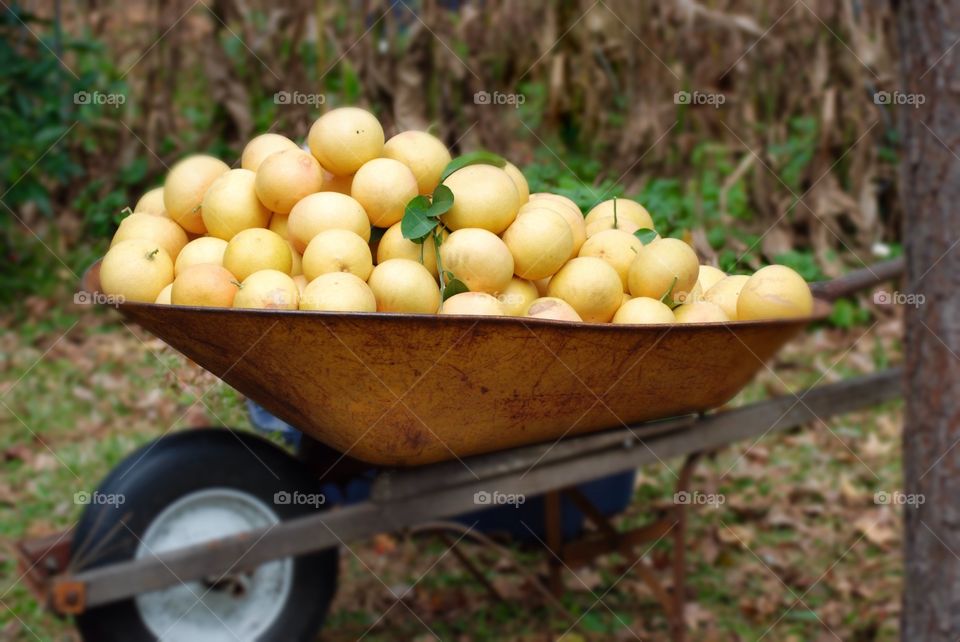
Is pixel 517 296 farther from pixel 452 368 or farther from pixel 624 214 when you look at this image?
pixel 624 214

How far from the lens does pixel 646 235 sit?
5.61 feet

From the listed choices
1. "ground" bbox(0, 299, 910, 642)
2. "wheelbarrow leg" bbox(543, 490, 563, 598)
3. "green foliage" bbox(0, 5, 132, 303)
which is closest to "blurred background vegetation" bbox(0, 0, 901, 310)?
"green foliage" bbox(0, 5, 132, 303)

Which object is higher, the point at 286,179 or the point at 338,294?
the point at 286,179

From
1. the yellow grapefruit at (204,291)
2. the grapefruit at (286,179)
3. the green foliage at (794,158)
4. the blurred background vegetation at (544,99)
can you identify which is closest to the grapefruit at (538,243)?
the grapefruit at (286,179)

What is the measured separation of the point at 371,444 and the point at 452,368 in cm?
22

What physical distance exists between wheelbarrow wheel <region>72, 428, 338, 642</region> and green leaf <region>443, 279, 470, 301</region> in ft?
3.37

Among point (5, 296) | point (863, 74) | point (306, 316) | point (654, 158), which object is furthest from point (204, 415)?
point (863, 74)

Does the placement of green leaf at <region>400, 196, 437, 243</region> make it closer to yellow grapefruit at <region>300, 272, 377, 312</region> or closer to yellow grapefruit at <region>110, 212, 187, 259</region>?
yellow grapefruit at <region>300, 272, 377, 312</region>

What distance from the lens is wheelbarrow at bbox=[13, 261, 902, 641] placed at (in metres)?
1.46

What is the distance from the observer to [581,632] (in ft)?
9.95

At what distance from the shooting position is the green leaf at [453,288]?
5.01 feet

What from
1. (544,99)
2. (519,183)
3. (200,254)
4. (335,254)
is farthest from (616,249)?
(544,99)

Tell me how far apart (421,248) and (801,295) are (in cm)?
57

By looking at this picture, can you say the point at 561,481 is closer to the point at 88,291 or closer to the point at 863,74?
the point at 88,291
